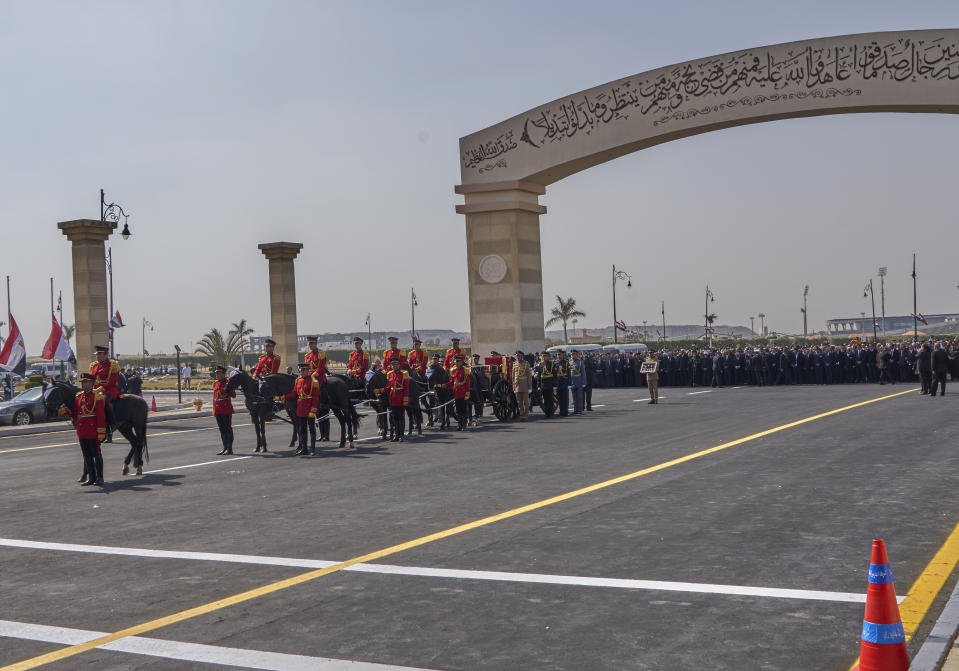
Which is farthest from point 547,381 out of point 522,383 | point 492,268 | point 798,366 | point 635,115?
point 798,366

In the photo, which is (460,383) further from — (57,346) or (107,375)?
(57,346)

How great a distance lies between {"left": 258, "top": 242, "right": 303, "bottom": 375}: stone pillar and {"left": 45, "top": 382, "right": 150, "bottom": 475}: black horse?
2362 centimetres

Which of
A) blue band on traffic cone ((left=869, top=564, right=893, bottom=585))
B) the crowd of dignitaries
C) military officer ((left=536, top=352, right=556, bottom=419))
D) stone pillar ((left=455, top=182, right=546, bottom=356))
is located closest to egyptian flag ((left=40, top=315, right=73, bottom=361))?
stone pillar ((left=455, top=182, right=546, bottom=356))

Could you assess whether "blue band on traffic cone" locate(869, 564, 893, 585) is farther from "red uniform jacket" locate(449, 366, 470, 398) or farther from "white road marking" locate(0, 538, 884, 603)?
"red uniform jacket" locate(449, 366, 470, 398)

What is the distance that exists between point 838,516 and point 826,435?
797cm

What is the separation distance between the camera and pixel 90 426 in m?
13.7

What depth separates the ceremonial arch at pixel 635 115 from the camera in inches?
1083

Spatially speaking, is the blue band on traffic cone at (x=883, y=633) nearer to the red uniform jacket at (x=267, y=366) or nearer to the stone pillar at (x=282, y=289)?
the red uniform jacket at (x=267, y=366)

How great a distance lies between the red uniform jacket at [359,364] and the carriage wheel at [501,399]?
4.26 metres

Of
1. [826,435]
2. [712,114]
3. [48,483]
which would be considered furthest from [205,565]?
[712,114]

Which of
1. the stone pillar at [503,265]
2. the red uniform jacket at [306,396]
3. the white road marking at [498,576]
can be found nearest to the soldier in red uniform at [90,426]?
the red uniform jacket at [306,396]

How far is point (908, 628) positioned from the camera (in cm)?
568

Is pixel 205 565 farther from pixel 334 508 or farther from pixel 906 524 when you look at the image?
pixel 906 524

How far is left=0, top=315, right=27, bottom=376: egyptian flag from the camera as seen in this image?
1470 inches
